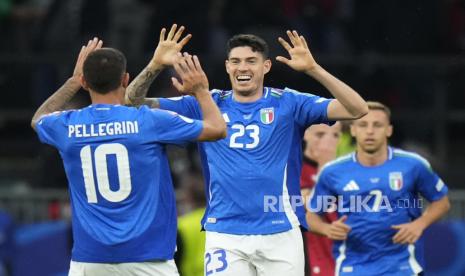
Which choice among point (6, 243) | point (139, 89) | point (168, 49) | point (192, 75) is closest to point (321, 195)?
point (139, 89)

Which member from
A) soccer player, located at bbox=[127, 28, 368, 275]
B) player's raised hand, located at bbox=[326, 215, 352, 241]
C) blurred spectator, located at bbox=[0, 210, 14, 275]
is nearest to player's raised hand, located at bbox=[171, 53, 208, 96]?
soccer player, located at bbox=[127, 28, 368, 275]

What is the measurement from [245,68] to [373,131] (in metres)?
1.95

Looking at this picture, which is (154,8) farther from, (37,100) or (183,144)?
(183,144)

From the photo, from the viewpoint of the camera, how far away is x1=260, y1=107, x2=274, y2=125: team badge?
1027 cm

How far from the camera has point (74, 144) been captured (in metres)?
8.95

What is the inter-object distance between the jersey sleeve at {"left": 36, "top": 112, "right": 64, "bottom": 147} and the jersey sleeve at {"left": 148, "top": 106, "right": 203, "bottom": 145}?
641mm

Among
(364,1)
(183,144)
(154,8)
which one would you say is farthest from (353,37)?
(183,144)

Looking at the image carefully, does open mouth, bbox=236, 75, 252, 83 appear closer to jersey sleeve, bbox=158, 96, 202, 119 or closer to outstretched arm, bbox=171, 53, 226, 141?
jersey sleeve, bbox=158, 96, 202, 119

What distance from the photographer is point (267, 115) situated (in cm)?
1029

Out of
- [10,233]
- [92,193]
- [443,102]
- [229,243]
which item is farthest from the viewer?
[443,102]

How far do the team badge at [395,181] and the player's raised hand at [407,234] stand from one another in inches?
14.4

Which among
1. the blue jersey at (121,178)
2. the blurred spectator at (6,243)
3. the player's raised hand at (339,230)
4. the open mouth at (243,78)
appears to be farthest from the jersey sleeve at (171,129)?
the blurred spectator at (6,243)

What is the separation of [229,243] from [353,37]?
8.35 metres

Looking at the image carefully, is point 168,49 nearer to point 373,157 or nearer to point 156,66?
point 156,66
